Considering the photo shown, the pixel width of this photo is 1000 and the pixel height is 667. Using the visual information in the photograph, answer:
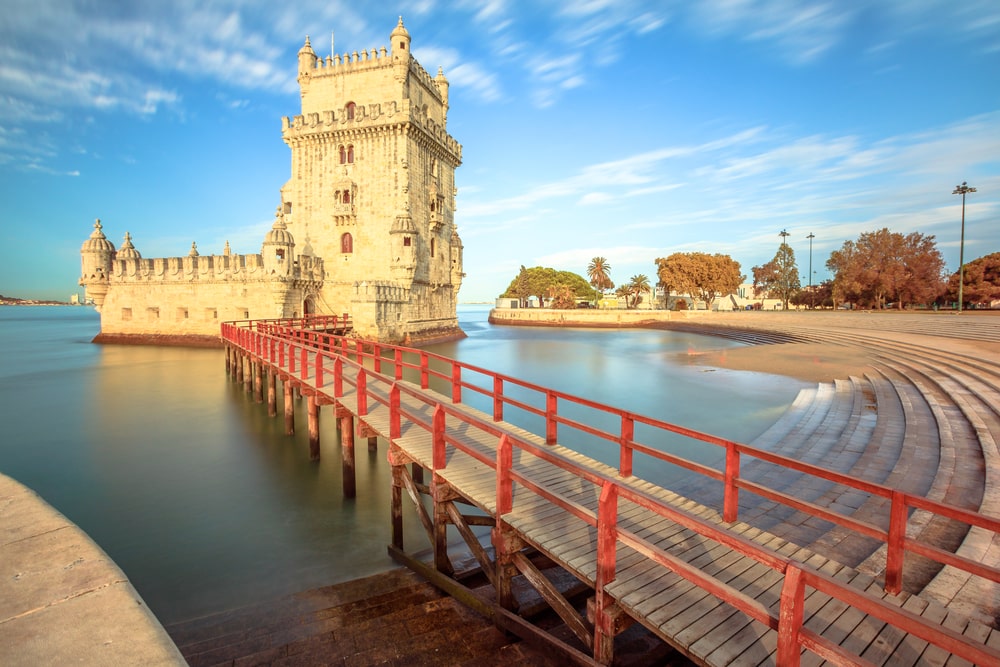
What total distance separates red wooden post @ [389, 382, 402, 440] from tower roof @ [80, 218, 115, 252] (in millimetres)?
40182

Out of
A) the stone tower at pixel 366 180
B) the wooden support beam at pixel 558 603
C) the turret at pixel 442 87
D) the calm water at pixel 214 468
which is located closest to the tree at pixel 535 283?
the turret at pixel 442 87

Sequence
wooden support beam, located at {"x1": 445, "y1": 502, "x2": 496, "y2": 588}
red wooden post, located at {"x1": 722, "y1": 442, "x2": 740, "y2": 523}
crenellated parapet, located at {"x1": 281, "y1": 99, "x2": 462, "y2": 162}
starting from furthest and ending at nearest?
crenellated parapet, located at {"x1": 281, "y1": 99, "x2": 462, "y2": 162}
wooden support beam, located at {"x1": 445, "y1": 502, "x2": 496, "y2": 588}
red wooden post, located at {"x1": 722, "y1": 442, "x2": 740, "y2": 523}

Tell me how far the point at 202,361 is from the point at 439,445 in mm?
28546

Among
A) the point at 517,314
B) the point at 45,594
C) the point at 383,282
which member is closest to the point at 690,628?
the point at 45,594

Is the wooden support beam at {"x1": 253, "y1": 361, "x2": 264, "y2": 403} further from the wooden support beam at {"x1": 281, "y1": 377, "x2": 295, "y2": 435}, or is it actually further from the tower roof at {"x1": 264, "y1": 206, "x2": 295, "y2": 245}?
the tower roof at {"x1": 264, "y1": 206, "x2": 295, "y2": 245}

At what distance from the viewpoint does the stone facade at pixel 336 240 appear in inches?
1241

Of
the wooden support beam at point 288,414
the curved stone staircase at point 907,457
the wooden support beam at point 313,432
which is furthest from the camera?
the wooden support beam at point 288,414

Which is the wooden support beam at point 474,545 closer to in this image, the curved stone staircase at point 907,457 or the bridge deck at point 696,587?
the bridge deck at point 696,587

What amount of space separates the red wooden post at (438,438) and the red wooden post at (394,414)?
1439 mm

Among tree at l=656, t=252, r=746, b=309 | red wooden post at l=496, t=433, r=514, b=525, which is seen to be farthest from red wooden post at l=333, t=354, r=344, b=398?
tree at l=656, t=252, r=746, b=309

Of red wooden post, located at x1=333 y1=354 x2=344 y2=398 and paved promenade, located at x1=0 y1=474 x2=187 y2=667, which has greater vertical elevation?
red wooden post, located at x1=333 y1=354 x2=344 y2=398

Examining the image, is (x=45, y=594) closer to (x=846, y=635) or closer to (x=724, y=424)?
(x=846, y=635)

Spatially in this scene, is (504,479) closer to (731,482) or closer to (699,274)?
(731,482)

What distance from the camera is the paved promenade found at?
8.05 feet
